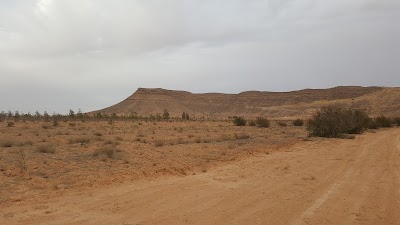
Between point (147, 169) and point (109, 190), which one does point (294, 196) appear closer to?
point (109, 190)

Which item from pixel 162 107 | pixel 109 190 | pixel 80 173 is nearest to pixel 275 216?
pixel 109 190

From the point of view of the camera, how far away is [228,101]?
138 meters

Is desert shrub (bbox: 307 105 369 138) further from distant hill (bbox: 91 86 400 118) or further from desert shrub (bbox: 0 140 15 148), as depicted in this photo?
distant hill (bbox: 91 86 400 118)

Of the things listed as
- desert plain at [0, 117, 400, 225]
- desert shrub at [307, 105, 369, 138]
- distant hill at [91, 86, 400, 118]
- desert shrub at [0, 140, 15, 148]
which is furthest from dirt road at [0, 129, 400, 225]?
distant hill at [91, 86, 400, 118]

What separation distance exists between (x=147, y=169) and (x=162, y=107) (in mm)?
115822

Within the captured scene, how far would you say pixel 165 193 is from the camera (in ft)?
33.9

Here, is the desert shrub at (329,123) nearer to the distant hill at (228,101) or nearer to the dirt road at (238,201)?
the dirt road at (238,201)

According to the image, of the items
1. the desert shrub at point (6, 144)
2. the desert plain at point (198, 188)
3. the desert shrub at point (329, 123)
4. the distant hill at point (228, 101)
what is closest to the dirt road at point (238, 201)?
the desert plain at point (198, 188)

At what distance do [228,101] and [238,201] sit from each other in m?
129

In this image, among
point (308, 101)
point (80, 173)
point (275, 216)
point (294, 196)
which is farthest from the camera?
point (308, 101)

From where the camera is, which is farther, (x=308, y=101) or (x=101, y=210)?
(x=308, y=101)

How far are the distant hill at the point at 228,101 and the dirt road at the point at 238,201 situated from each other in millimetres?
100355

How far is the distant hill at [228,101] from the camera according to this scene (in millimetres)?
121938

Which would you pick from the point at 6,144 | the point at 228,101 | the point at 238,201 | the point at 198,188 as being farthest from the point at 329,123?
the point at 228,101
